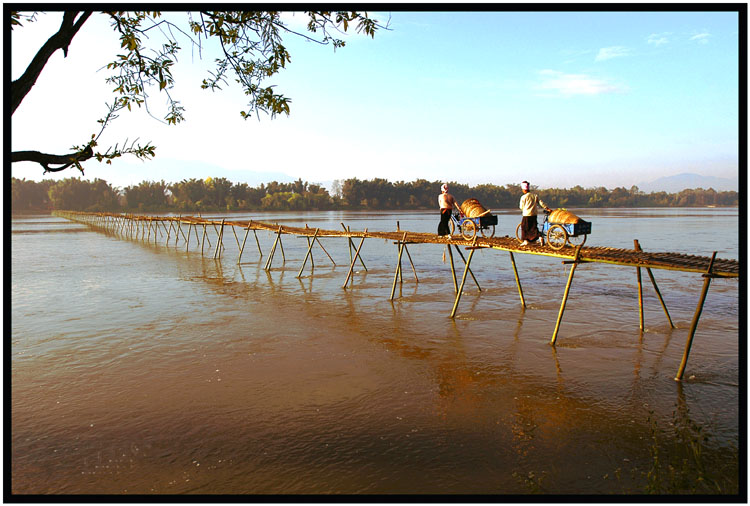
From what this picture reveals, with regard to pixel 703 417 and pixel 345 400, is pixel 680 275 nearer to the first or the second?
pixel 703 417

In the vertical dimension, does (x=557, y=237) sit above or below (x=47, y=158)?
below

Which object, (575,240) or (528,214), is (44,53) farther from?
(575,240)

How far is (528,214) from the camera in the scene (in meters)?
9.32

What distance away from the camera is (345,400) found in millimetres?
6117

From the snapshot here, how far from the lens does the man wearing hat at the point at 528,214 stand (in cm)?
923

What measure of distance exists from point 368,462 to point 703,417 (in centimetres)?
372

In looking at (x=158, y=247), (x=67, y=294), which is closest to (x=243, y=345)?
(x=67, y=294)

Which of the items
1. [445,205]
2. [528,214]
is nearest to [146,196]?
[445,205]

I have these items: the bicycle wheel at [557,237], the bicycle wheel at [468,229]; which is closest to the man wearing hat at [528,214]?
the bicycle wheel at [557,237]

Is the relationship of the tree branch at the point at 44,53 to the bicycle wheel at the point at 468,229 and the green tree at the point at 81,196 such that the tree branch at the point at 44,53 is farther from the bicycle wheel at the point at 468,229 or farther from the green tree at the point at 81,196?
the green tree at the point at 81,196

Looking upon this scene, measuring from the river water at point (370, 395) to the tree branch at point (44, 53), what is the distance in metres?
2.81

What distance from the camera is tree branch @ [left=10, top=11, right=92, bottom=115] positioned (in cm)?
426

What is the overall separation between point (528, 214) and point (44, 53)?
7.60 meters

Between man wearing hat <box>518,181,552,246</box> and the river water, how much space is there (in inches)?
68.7
